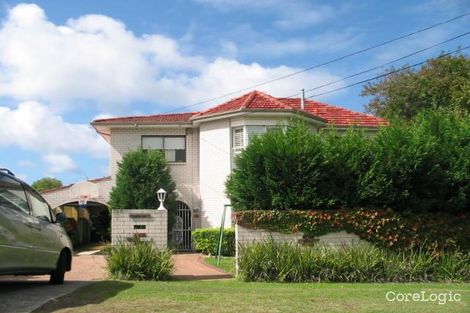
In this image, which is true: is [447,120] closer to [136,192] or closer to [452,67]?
[136,192]

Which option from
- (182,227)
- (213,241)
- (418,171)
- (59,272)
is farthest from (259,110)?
(59,272)

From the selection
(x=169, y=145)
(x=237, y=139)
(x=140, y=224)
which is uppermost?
(x=169, y=145)

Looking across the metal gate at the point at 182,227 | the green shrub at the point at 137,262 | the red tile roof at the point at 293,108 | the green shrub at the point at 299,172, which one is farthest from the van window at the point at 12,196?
the metal gate at the point at 182,227

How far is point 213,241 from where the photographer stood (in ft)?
76.4

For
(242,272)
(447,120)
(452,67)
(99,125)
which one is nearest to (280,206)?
(242,272)

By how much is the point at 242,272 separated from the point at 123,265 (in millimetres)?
2688

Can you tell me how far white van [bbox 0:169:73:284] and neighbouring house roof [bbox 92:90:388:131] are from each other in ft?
44.8

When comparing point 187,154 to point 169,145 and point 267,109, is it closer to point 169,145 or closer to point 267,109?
point 169,145

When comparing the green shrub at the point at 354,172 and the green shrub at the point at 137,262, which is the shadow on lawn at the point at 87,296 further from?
the green shrub at the point at 354,172

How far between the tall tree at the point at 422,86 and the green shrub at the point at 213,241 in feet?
48.9

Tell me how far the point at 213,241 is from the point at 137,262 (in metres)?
10.6

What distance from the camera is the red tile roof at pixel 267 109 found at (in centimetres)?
2442

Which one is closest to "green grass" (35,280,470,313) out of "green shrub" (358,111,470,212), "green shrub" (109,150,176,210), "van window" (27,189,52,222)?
"van window" (27,189,52,222)

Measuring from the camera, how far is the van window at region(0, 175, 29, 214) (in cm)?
917
